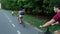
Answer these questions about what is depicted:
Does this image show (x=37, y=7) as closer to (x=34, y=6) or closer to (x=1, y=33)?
(x=34, y=6)

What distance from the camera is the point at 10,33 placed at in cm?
1530

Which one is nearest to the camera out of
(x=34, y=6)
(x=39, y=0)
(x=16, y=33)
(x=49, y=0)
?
(x=16, y=33)

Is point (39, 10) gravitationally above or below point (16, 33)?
above

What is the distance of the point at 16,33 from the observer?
15.3 m

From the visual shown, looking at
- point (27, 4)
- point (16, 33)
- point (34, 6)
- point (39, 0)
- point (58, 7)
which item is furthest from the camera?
point (27, 4)

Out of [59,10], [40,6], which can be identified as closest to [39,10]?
[40,6]

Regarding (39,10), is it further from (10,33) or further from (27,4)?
(10,33)

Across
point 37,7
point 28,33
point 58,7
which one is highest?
point 37,7

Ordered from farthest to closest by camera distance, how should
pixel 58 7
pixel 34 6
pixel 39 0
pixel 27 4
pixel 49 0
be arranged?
pixel 27 4, pixel 34 6, pixel 39 0, pixel 49 0, pixel 58 7

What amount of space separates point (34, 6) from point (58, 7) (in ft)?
83.5

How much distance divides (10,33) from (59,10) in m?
9.45

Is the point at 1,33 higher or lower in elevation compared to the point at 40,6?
lower

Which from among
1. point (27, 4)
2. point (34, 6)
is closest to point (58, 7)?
point (34, 6)

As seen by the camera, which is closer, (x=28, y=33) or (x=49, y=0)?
(x=28, y=33)
